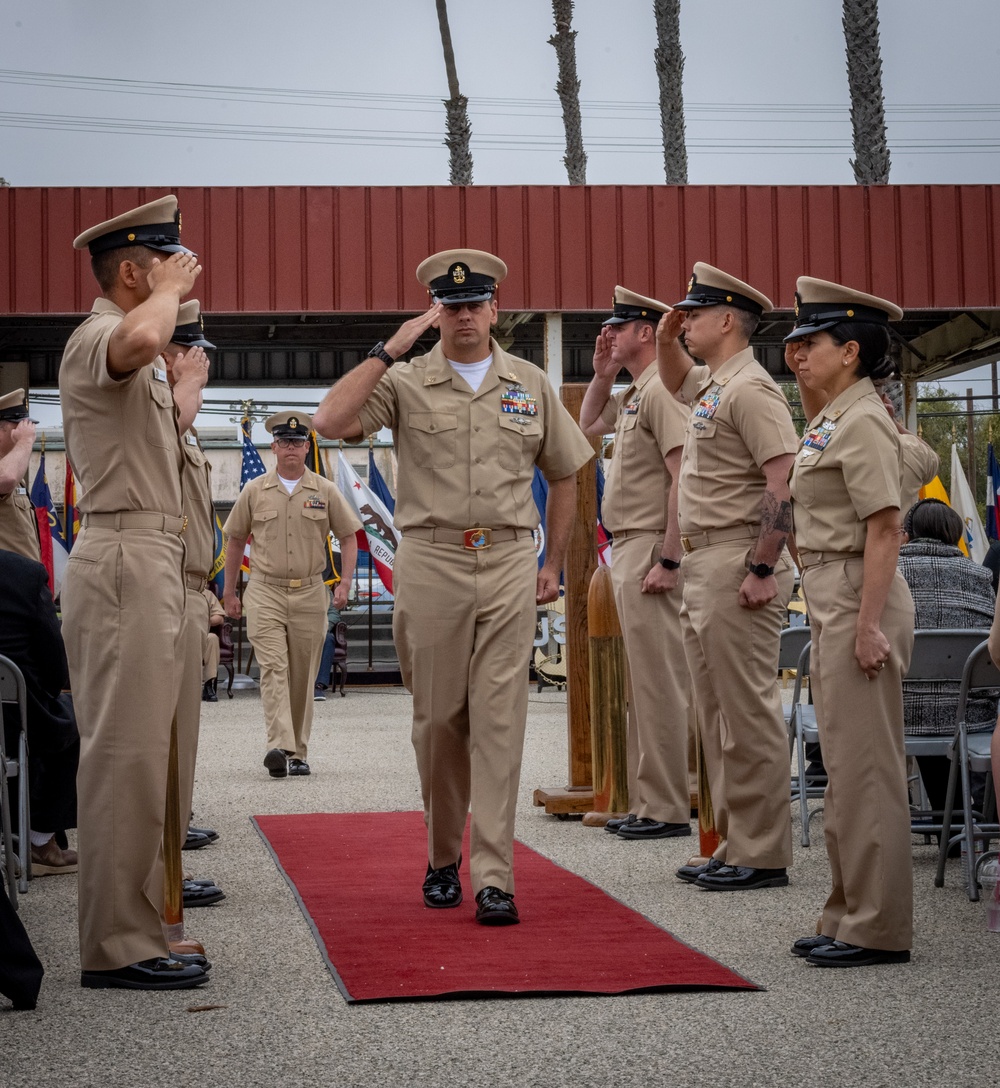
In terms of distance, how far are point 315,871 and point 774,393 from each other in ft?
8.68

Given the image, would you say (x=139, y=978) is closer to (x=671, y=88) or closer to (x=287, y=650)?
(x=287, y=650)

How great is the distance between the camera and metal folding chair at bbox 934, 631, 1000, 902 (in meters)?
5.33

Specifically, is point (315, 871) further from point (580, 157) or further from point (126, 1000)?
point (580, 157)

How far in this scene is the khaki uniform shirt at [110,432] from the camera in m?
4.23

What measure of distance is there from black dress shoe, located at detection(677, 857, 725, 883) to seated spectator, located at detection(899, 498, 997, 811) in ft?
3.28

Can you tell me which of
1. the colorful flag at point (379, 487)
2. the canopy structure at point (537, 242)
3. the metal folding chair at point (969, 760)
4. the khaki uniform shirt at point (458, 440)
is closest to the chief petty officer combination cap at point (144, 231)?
the khaki uniform shirt at point (458, 440)

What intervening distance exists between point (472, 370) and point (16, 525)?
3.11 metres

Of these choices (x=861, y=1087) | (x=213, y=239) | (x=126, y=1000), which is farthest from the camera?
(x=213, y=239)

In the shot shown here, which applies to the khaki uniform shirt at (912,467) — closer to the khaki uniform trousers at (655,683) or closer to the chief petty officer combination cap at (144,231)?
Result: the khaki uniform trousers at (655,683)

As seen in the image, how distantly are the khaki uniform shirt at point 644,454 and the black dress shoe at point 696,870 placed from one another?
1687 mm

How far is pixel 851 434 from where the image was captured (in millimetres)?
4453

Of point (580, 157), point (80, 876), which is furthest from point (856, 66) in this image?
point (80, 876)

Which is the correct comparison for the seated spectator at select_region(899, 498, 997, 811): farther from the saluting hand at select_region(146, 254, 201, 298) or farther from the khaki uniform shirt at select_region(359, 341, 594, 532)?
the saluting hand at select_region(146, 254, 201, 298)

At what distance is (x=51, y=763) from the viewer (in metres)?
6.37
